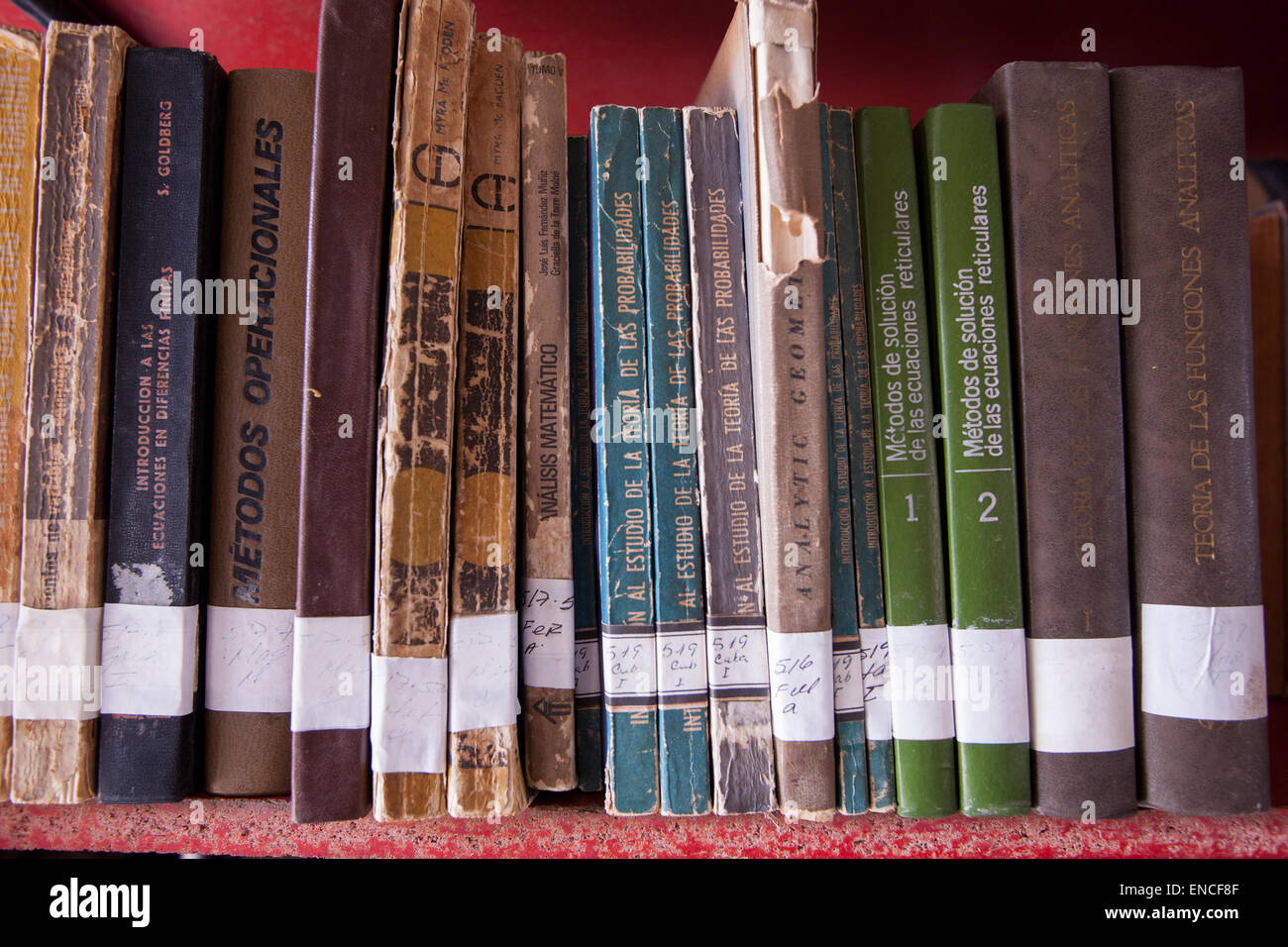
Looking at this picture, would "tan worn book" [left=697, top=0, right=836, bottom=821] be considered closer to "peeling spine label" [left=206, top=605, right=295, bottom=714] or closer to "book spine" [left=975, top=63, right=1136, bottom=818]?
"book spine" [left=975, top=63, right=1136, bottom=818]

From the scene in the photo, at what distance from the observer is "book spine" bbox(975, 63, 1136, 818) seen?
546 millimetres

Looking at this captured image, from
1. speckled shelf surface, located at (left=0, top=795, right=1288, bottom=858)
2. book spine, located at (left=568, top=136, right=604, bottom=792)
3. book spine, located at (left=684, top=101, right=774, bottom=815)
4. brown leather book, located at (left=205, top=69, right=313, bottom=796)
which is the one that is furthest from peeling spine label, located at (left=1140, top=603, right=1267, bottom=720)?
brown leather book, located at (left=205, top=69, right=313, bottom=796)

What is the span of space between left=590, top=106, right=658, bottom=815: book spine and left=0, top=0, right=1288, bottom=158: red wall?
1.11 feet

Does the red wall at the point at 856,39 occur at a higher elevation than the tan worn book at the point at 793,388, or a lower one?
higher

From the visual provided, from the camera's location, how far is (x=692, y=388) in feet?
1.86

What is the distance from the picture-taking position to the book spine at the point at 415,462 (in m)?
0.51

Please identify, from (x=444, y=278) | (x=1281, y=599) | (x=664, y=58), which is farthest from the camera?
(x=664, y=58)

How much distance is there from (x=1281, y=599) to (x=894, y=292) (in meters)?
0.58

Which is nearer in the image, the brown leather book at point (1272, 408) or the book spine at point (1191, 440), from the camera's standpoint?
the book spine at point (1191, 440)

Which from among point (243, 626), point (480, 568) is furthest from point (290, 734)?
point (480, 568)

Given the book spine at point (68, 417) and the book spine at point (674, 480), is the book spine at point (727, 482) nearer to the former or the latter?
the book spine at point (674, 480)

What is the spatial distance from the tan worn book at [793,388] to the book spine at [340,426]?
0.31 m

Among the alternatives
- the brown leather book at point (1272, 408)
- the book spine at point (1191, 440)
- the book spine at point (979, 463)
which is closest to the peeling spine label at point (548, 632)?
the book spine at point (979, 463)
